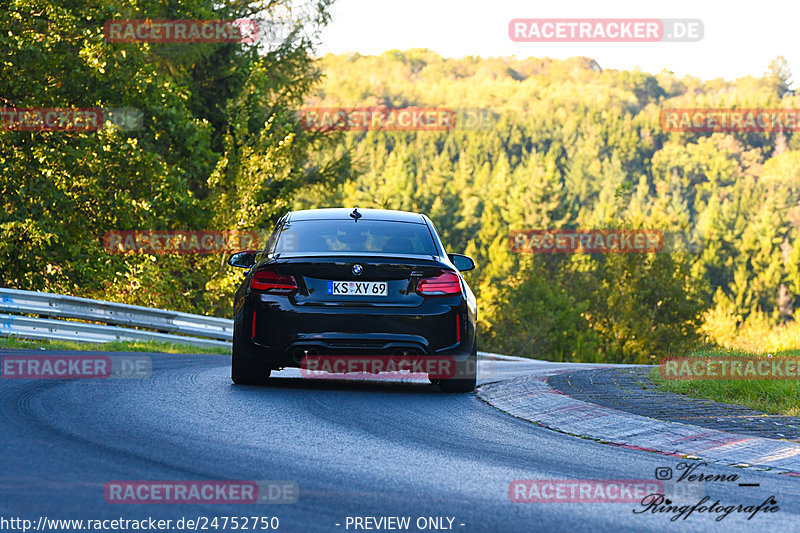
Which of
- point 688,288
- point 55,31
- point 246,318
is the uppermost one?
point 55,31

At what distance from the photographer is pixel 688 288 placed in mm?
70562

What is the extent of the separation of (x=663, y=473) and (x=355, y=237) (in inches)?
183

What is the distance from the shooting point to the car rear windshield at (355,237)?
374 inches

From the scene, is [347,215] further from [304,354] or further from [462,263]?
[304,354]

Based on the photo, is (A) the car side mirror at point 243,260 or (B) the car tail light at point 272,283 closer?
(B) the car tail light at point 272,283

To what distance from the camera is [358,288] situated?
8906 mm

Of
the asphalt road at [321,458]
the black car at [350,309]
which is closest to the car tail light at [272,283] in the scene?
the black car at [350,309]

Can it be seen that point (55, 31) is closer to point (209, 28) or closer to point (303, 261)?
point (209, 28)

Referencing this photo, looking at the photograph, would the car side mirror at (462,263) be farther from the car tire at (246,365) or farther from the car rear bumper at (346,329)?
the car tire at (246,365)

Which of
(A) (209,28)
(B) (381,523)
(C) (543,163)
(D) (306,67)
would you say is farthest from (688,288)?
(B) (381,523)

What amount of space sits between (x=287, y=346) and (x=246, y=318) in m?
0.50

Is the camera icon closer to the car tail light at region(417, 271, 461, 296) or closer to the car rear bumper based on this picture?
the car rear bumper

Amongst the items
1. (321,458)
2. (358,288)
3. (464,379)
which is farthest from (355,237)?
(321,458)

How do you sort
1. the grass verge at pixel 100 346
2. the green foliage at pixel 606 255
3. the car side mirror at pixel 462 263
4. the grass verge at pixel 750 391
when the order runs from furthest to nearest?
the green foliage at pixel 606 255 < the grass verge at pixel 100 346 < the car side mirror at pixel 462 263 < the grass verge at pixel 750 391
